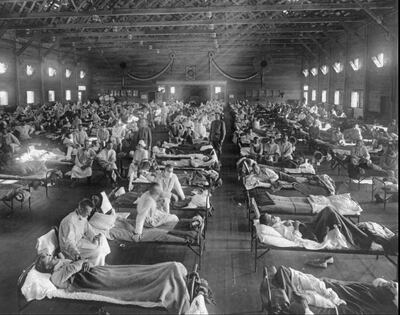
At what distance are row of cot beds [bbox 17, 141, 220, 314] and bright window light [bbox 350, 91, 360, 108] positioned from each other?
542 inches

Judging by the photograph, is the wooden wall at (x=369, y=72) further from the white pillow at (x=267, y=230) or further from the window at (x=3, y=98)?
the window at (x=3, y=98)

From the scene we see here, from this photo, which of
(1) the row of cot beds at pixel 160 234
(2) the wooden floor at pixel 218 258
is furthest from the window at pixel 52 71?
(2) the wooden floor at pixel 218 258

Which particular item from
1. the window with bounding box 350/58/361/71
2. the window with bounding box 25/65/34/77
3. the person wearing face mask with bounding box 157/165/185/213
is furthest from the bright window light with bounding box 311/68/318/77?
the person wearing face mask with bounding box 157/165/185/213

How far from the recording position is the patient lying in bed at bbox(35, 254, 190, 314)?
422cm

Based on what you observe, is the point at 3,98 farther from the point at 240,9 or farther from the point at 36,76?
the point at 240,9

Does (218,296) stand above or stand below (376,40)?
below

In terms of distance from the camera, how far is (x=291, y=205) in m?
7.34

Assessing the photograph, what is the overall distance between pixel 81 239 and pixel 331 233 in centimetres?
344

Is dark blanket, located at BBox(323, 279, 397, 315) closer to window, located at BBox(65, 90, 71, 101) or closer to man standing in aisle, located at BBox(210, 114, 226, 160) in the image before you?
man standing in aisle, located at BBox(210, 114, 226, 160)

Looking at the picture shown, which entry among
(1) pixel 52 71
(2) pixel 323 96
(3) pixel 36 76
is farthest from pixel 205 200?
(1) pixel 52 71

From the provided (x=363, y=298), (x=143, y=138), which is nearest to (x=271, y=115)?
(x=143, y=138)

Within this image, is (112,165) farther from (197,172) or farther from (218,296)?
(218,296)

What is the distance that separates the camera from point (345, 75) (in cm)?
2244

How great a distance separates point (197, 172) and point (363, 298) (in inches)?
221
